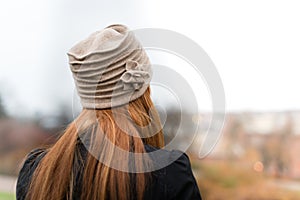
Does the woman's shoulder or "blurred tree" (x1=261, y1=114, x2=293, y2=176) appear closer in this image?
the woman's shoulder

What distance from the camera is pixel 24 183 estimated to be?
708 millimetres

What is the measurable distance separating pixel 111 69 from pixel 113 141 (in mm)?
103

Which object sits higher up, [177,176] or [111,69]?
[111,69]

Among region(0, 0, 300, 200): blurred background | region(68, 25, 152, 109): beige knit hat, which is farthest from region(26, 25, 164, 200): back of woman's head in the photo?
region(0, 0, 300, 200): blurred background

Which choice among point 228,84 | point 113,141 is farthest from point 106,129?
point 228,84

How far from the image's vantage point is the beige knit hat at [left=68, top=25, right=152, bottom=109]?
65cm

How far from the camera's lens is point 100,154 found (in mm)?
632

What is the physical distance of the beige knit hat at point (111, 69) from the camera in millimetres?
646

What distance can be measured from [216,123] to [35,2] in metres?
2.33

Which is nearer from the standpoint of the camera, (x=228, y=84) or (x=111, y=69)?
(x=111, y=69)

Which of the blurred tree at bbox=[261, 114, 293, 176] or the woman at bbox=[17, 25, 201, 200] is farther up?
the woman at bbox=[17, 25, 201, 200]

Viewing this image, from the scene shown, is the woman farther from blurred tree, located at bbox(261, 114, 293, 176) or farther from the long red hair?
blurred tree, located at bbox(261, 114, 293, 176)

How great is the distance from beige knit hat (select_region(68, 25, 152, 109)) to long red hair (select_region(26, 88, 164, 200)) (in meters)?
0.01

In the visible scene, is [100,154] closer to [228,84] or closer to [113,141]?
[113,141]
